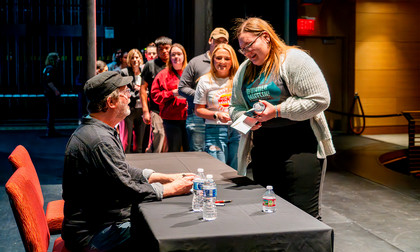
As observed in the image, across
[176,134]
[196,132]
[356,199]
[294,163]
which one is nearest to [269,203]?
[294,163]

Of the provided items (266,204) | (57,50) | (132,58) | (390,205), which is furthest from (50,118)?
(266,204)

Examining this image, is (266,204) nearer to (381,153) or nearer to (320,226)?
(320,226)

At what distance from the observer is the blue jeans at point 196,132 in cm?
494

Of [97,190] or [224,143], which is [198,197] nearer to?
[97,190]

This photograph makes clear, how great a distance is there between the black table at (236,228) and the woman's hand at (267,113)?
0.48 metres

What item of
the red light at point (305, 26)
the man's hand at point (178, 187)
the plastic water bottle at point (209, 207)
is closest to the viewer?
the plastic water bottle at point (209, 207)

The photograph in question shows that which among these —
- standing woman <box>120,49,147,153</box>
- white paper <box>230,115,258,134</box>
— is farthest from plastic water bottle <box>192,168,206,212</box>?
standing woman <box>120,49,147,153</box>

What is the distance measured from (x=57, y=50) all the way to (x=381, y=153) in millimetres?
7618

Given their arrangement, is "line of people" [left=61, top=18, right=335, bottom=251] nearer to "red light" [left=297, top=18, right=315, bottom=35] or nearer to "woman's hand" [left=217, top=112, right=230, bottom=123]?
"woman's hand" [left=217, top=112, right=230, bottom=123]

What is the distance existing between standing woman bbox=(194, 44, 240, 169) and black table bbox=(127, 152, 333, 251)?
75.1 inches

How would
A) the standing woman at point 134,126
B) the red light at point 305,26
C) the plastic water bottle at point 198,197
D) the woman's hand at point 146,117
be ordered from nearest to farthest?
1. the plastic water bottle at point 198,197
2. the woman's hand at point 146,117
3. the standing woman at point 134,126
4. the red light at point 305,26

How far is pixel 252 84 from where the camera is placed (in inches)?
120

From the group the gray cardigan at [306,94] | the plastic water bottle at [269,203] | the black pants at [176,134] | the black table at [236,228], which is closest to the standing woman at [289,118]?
the gray cardigan at [306,94]

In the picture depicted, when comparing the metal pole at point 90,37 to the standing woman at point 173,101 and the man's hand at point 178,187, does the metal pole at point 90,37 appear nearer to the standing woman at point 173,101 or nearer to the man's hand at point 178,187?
the standing woman at point 173,101
